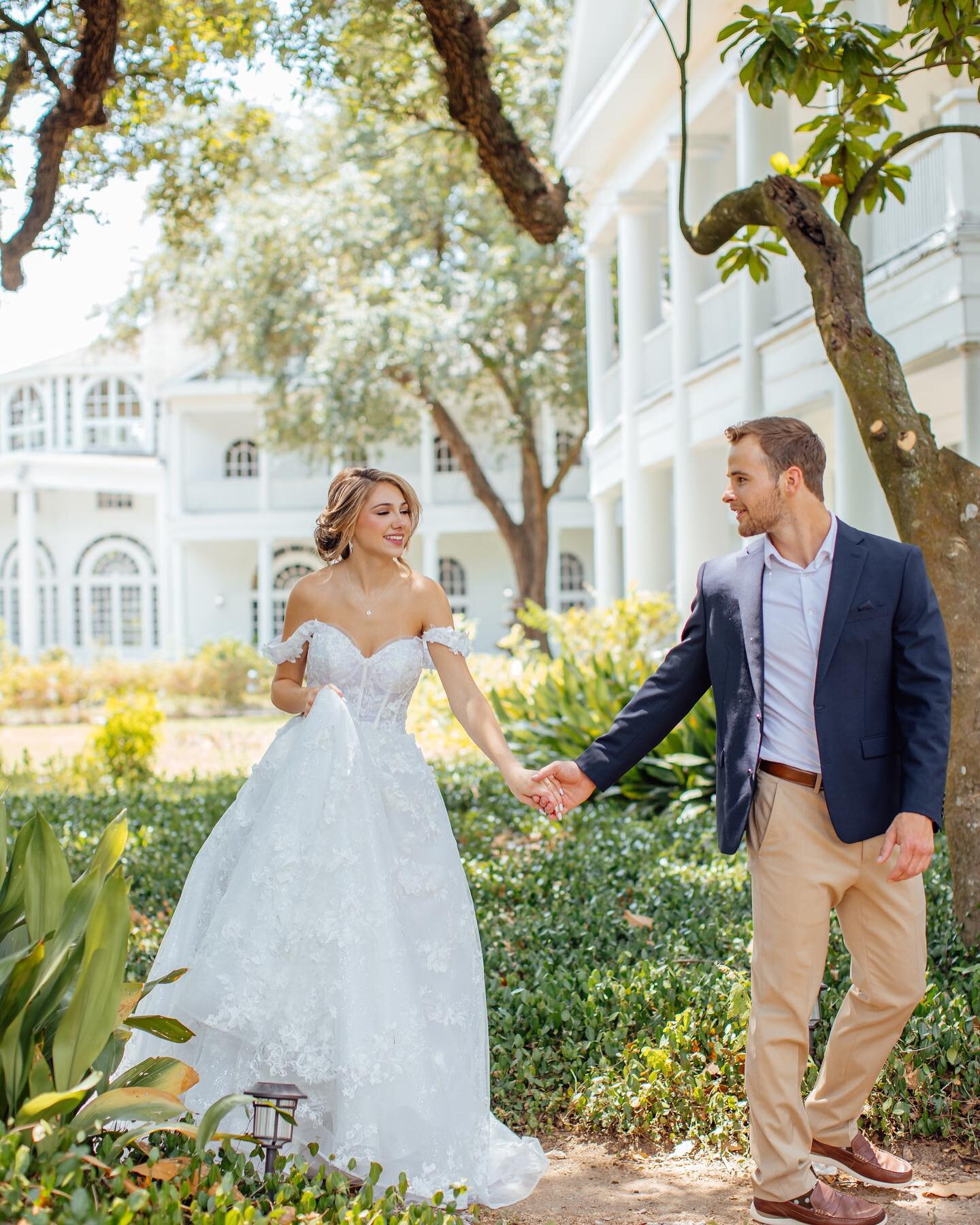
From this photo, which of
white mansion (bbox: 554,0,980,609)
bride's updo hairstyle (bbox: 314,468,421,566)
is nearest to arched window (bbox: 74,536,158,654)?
white mansion (bbox: 554,0,980,609)

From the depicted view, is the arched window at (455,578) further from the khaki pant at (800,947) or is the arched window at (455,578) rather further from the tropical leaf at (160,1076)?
the tropical leaf at (160,1076)

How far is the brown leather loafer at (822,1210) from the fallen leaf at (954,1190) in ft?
1.11

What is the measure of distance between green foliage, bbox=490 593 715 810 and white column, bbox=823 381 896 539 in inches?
77.8

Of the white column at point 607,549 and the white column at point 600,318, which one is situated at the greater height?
the white column at point 600,318

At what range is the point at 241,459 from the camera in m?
32.3

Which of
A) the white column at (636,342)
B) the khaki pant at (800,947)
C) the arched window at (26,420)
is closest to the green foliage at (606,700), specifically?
the white column at (636,342)

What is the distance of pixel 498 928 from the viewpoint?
585 cm

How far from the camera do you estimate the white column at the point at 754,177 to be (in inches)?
456

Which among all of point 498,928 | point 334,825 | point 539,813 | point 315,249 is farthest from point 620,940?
point 315,249

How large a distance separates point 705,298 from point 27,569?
2027cm

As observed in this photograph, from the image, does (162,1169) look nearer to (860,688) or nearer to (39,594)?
(860,688)

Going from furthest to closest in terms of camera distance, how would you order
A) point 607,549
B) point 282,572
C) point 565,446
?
1. point 282,572
2. point 565,446
3. point 607,549

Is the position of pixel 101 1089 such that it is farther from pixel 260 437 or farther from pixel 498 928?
pixel 260 437

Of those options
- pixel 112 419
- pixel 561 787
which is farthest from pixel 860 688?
pixel 112 419
